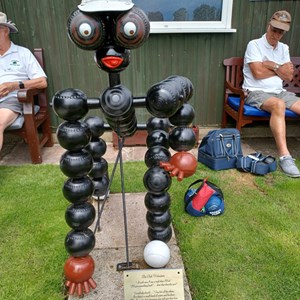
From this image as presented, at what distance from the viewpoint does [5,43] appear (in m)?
3.56

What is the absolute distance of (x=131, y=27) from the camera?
4.62ft

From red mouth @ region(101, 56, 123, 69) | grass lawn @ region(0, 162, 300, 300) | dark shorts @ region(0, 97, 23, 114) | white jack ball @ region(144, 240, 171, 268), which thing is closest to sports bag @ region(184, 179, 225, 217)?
grass lawn @ region(0, 162, 300, 300)

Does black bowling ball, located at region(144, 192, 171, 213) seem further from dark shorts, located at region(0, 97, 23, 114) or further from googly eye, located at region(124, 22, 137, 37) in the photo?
dark shorts, located at region(0, 97, 23, 114)

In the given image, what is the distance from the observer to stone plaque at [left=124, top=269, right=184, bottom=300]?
62.9 inches

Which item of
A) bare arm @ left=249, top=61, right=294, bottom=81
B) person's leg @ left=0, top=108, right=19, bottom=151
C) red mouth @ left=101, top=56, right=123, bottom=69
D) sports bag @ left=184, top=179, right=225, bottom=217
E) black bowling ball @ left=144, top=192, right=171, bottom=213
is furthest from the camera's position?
bare arm @ left=249, top=61, right=294, bottom=81

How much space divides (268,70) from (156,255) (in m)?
2.92

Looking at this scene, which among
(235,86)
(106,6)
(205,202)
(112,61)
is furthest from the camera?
(235,86)

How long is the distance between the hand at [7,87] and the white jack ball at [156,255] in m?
2.54

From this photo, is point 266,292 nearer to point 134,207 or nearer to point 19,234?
point 134,207

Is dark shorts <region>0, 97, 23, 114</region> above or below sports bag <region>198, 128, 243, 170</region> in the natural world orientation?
above

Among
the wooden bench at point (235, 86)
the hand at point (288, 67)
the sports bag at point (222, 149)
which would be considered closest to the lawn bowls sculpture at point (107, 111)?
the sports bag at point (222, 149)

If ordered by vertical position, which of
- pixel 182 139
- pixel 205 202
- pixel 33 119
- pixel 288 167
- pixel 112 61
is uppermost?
pixel 112 61

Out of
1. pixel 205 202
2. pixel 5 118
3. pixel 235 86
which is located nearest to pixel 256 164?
pixel 205 202

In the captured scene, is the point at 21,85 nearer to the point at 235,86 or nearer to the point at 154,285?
the point at 235,86
